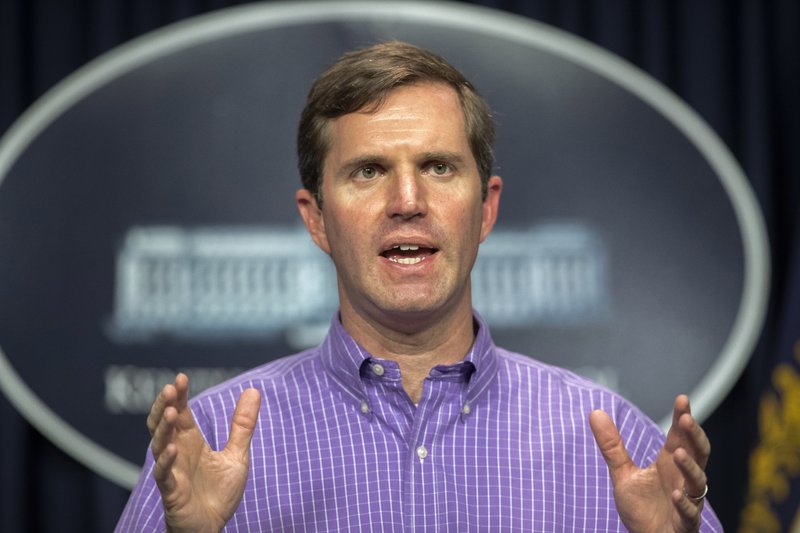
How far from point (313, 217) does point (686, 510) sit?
0.76 metres

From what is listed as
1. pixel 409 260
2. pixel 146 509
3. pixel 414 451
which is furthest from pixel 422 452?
pixel 146 509

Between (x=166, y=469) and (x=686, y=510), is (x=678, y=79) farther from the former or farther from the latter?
(x=166, y=469)

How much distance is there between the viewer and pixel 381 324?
1.58m

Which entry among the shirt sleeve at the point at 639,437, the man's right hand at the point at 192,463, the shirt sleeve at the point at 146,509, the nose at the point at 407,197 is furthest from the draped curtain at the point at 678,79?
the man's right hand at the point at 192,463

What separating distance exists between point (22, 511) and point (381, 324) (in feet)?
5.03

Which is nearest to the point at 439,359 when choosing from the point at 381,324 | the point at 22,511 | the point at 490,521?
the point at 381,324

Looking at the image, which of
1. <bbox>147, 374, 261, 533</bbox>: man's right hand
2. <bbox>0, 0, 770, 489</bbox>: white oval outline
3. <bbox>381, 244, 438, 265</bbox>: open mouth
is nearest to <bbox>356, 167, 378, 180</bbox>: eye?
<bbox>381, 244, 438, 265</bbox>: open mouth

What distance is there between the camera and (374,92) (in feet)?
5.22

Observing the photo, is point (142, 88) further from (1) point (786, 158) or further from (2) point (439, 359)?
(1) point (786, 158)

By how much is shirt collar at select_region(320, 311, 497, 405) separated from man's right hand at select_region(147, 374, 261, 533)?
0.73ft

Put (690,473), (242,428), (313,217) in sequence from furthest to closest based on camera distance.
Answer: (313,217) → (242,428) → (690,473)

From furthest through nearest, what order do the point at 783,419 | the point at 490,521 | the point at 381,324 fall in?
1. the point at 783,419
2. the point at 381,324
3. the point at 490,521

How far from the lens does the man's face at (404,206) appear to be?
4.99 ft

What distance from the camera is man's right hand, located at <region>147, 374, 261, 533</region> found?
1229 mm
